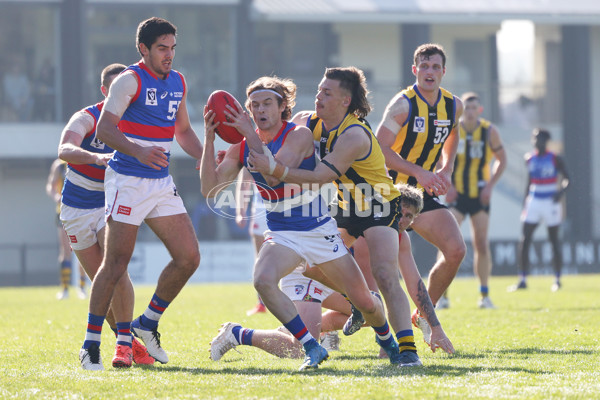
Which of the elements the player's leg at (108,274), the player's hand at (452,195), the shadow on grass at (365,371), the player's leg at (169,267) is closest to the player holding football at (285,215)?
the shadow on grass at (365,371)

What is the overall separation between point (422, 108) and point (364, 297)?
2.00 metres

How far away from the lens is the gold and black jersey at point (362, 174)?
6152 mm

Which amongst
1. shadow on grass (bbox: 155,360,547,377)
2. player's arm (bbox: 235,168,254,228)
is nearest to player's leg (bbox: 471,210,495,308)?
player's arm (bbox: 235,168,254,228)

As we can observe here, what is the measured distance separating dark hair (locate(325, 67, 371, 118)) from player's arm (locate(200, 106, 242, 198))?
0.80 meters

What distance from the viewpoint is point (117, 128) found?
6008 mm

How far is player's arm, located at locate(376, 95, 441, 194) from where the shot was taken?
688cm

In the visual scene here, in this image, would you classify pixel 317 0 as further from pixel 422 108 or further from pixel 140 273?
pixel 422 108

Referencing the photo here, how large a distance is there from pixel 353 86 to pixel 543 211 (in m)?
9.86

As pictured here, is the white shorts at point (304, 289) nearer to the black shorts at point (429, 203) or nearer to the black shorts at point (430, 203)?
the black shorts at point (430, 203)

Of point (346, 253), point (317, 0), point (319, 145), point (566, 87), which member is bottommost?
point (346, 253)

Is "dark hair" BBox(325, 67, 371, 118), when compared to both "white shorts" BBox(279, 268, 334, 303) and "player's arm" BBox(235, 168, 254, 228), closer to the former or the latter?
"white shorts" BBox(279, 268, 334, 303)

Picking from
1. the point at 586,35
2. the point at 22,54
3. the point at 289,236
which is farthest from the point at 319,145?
the point at 586,35

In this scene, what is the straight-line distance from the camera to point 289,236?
592 centimetres

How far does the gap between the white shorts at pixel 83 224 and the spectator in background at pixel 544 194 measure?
9367 millimetres
